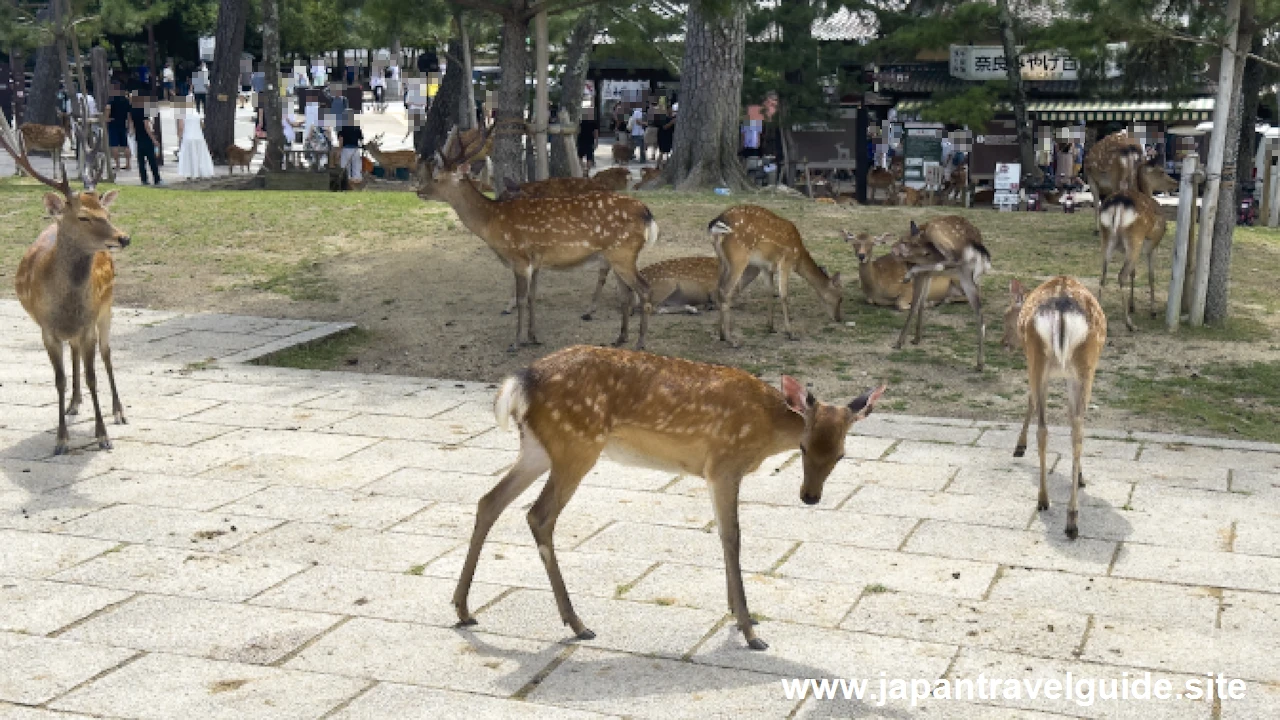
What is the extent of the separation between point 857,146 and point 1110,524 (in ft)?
57.4

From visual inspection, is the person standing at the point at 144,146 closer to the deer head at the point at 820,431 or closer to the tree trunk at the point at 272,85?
the tree trunk at the point at 272,85

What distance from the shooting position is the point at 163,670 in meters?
4.54

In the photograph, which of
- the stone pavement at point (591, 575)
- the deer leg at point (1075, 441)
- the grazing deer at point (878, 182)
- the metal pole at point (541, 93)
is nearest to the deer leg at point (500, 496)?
the stone pavement at point (591, 575)

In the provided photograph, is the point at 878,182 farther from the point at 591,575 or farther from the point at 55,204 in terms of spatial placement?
the point at 591,575

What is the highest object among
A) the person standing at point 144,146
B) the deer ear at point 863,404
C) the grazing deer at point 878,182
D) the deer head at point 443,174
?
the deer head at point 443,174

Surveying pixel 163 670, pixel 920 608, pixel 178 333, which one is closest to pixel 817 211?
pixel 178 333

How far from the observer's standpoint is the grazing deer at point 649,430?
4.71 meters

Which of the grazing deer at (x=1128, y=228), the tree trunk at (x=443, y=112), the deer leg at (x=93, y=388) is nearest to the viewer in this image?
the deer leg at (x=93, y=388)

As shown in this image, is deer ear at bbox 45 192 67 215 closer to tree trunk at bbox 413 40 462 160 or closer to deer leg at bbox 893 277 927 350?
deer leg at bbox 893 277 927 350

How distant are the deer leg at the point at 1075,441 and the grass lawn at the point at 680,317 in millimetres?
1723

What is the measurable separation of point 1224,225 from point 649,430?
22.3 feet

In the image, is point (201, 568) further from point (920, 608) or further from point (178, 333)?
point (178, 333)

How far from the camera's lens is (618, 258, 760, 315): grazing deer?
10469 millimetres

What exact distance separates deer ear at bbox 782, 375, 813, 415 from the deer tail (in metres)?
0.81
